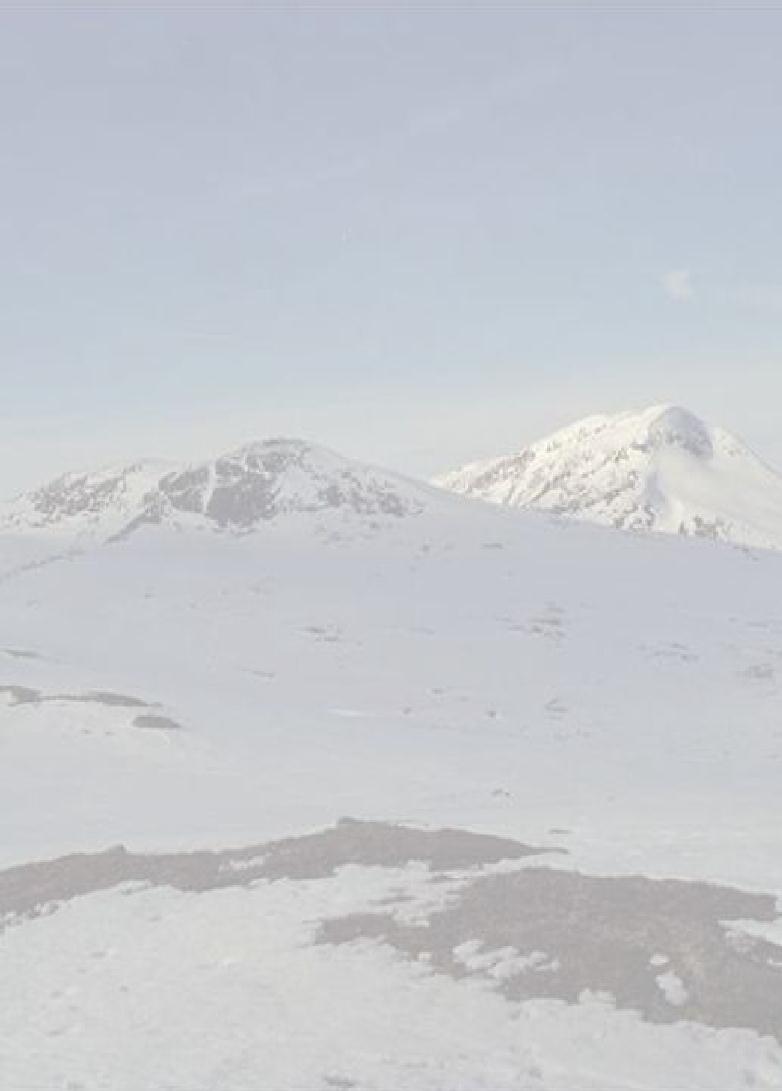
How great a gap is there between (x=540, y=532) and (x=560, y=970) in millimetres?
125034

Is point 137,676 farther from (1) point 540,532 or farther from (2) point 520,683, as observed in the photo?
(1) point 540,532

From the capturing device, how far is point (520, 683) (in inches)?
2586

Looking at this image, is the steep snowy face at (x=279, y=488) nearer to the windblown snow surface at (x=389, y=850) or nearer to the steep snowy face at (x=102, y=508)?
the steep snowy face at (x=102, y=508)

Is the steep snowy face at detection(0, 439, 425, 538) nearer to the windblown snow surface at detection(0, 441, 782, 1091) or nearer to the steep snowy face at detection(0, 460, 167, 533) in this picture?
the steep snowy face at detection(0, 460, 167, 533)

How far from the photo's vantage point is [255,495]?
517 ft

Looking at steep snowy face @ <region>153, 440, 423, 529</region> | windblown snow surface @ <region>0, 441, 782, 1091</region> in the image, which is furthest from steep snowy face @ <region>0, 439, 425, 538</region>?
windblown snow surface @ <region>0, 441, 782, 1091</region>

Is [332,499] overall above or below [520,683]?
above

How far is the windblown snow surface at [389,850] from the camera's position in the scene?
1509 cm

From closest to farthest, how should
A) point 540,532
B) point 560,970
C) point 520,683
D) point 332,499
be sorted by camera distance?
1. point 560,970
2. point 520,683
3. point 540,532
4. point 332,499

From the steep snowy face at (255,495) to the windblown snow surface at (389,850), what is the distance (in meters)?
60.7

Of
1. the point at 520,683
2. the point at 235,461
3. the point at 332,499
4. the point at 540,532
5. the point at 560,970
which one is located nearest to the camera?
the point at 560,970

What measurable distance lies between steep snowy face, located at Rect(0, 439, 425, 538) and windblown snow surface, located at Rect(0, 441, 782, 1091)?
199 feet

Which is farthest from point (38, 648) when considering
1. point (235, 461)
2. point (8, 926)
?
point (235, 461)

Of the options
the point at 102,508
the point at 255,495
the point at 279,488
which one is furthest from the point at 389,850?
the point at 102,508
